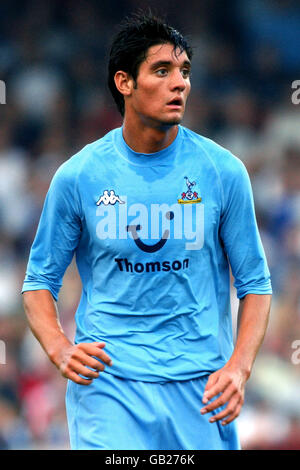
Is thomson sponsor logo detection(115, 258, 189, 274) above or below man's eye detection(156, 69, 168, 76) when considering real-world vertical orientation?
below

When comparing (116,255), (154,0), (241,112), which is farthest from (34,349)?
(154,0)

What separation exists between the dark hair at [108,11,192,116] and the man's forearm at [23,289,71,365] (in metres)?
0.98

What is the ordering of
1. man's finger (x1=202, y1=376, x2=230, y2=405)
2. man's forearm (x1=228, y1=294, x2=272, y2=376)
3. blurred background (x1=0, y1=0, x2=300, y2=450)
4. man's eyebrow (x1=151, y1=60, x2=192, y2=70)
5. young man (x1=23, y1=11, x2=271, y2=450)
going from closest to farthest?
man's finger (x1=202, y1=376, x2=230, y2=405) < man's forearm (x1=228, y1=294, x2=272, y2=376) < young man (x1=23, y1=11, x2=271, y2=450) < man's eyebrow (x1=151, y1=60, x2=192, y2=70) < blurred background (x1=0, y1=0, x2=300, y2=450)

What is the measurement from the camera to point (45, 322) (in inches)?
141

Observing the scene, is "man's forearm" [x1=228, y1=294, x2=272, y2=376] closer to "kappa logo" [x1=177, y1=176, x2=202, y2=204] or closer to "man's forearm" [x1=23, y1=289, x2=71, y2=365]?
"kappa logo" [x1=177, y1=176, x2=202, y2=204]

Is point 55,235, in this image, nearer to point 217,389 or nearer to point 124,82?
point 124,82

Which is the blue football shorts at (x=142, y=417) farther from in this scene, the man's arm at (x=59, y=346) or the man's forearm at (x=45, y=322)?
the man's forearm at (x=45, y=322)

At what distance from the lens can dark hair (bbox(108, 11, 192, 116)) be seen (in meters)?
3.67

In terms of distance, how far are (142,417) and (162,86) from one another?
4.25 feet

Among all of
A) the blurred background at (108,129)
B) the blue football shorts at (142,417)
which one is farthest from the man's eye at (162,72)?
the blurred background at (108,129)

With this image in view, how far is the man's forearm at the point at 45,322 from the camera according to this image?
3.46 metres

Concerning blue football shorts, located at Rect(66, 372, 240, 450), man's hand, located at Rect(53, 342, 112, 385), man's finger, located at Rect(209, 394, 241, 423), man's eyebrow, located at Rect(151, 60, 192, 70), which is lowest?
blue football shorts, located at Rect(66, 372, 240, 450)

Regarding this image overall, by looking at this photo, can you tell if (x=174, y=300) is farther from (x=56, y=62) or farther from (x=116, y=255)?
(x=56, y=62)

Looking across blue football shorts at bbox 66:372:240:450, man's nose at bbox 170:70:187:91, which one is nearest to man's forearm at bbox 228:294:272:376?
blue football shorts at bbox 66:372:240:450
